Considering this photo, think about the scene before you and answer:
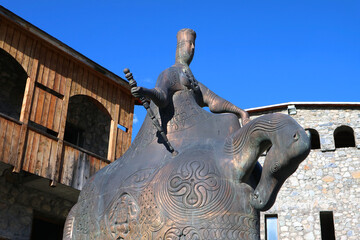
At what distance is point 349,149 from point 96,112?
989 cm

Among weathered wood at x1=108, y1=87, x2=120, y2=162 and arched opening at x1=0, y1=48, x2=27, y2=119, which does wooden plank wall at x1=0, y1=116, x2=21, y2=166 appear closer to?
arched opening at x1=0, y1=48, x2=27, y2=119

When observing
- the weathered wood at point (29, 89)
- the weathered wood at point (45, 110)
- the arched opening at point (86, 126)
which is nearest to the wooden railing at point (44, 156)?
the weathered wood at point (29, 89)

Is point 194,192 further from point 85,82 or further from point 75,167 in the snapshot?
point 85,82

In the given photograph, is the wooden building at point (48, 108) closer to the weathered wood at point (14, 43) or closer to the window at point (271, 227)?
the weathered wood at point (14, 43)

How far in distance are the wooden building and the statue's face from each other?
7.36 m

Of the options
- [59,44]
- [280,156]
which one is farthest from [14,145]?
[280,156]

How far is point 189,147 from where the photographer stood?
10.6 feet

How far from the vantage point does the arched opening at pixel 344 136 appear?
63.8ft

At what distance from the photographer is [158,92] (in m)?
3.42

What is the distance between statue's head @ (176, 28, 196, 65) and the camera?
4.02 metres

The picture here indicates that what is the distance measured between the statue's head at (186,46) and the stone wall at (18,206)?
8.51 m

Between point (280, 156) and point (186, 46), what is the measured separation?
1641 mm

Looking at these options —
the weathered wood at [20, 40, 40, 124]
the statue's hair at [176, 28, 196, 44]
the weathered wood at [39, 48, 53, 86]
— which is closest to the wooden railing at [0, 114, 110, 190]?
the weathered wood at [20, 40, 40, 124]

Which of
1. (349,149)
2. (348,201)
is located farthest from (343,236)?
(349,149)
